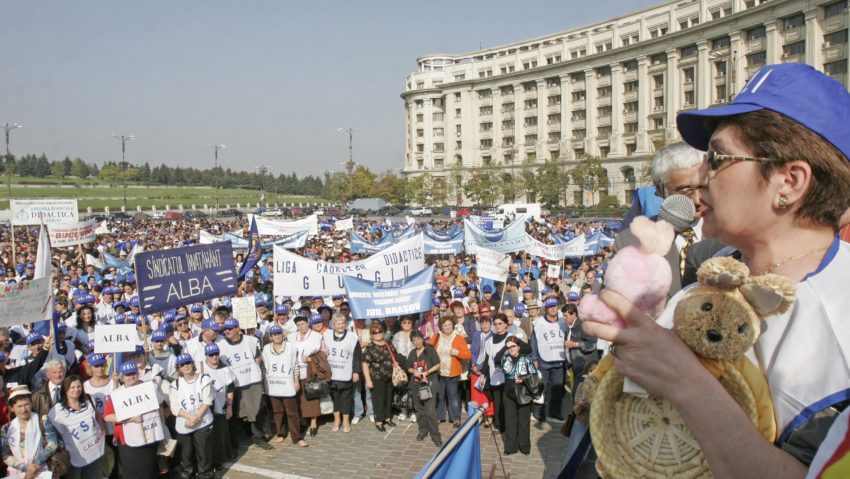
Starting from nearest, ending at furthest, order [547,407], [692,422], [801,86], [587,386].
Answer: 1. [692,422]
2. [801,86]
3. [587,386]
4. [547,407]

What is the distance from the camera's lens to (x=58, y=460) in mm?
6352

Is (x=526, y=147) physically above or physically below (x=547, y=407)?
above

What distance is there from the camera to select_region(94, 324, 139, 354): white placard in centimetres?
834

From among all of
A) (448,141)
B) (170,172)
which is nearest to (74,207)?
(448,141)

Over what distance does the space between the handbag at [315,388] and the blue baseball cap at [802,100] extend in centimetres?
922

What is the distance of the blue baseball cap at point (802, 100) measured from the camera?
1193mm

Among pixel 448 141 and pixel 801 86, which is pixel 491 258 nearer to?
pixel 801 86

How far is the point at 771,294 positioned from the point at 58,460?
7.14 meters

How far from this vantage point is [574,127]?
282 ft

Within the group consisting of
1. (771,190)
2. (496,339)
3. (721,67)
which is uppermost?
(721,67)

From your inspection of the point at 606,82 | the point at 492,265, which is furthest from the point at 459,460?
the point at 606,82

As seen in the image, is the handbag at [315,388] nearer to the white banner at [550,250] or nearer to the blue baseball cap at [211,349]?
the blue baseball cap at [211,349]

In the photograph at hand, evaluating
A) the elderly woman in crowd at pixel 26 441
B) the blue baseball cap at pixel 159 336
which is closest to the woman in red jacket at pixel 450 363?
the blue baseball cap at pixel 159 336

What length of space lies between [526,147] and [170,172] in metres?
113
